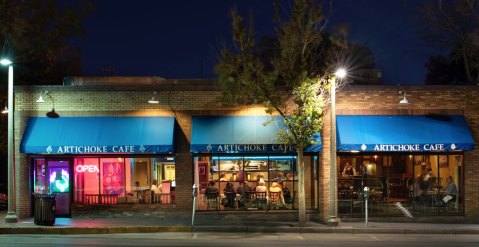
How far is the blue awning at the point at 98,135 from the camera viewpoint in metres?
19.9

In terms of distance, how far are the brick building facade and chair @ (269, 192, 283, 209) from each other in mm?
1419

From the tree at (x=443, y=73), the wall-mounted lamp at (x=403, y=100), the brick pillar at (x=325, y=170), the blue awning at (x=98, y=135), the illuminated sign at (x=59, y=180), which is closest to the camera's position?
the blue awning at (x=98, y=135)

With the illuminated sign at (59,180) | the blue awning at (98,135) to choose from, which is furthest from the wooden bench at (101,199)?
the blue awning at (98,135)

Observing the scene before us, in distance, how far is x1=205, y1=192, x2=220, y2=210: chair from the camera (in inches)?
833

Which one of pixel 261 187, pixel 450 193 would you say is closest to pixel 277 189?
pixel 261 187

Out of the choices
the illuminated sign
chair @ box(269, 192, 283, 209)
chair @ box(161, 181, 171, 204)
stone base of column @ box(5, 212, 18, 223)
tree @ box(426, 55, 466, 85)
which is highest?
tree @ box(426, 55, 466, 85)

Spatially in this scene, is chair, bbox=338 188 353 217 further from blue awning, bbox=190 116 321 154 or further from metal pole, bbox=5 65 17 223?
metal pole, bbox=5 65 17 223

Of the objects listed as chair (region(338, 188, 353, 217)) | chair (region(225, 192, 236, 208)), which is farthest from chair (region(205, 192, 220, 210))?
chair (region(338, 188, 353, 217))

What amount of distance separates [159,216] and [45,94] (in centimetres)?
601

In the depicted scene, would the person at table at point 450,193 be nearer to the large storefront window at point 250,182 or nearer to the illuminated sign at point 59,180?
the large storefront window at point 250,182

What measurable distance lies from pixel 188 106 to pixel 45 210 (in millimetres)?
6026

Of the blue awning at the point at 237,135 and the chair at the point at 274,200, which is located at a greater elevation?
the blue awning at the point at 237,135

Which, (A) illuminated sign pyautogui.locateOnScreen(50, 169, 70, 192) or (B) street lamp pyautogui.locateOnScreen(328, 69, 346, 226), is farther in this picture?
(A) illuminated sign pyautogui.locateOnScreen(50, 169, 70, 192)

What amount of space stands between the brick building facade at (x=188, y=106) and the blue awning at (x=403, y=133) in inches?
12.5
